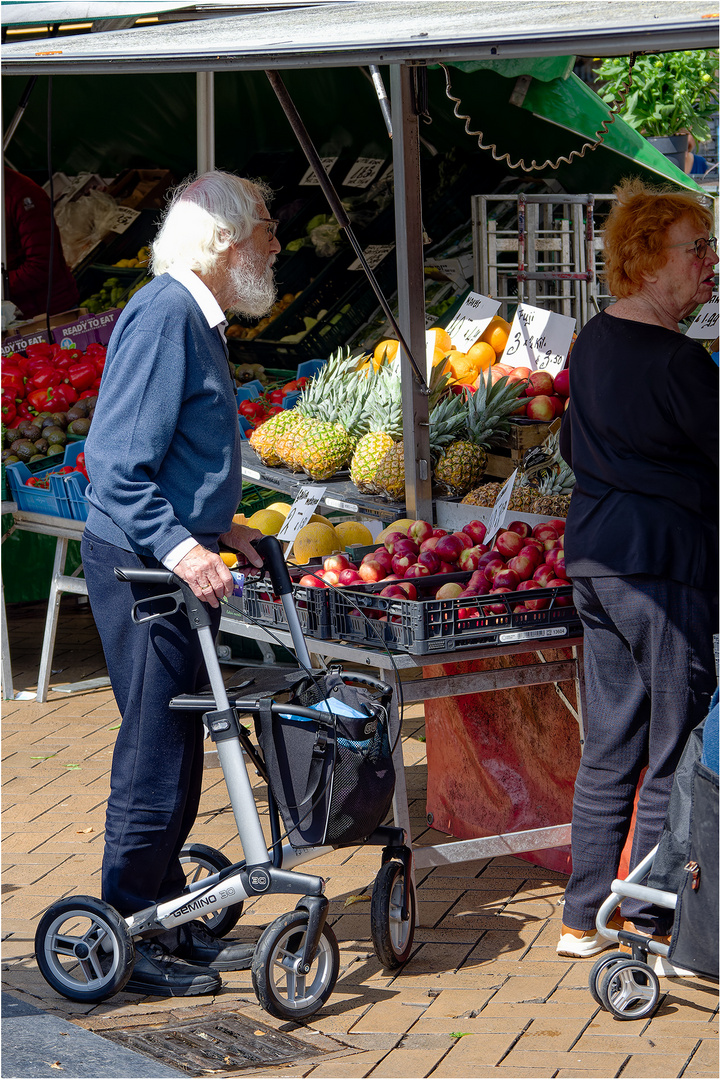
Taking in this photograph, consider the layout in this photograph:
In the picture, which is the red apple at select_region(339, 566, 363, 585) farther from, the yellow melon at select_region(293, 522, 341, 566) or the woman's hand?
the woman's hand

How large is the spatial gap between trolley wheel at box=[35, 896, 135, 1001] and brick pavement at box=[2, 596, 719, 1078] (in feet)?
0.20

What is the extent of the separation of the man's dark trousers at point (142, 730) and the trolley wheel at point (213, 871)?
1.19 feet

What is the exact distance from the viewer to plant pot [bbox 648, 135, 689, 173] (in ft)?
34.4

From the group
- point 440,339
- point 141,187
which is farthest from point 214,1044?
point 141,187

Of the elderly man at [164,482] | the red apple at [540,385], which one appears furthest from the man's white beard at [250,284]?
the red apple at [540,385]

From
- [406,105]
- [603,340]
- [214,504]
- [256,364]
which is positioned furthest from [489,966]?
[256,364]

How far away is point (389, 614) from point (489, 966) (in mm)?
997

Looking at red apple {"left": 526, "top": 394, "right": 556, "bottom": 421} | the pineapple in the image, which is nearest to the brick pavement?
the pineapple

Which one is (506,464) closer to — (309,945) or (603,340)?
(603,340)

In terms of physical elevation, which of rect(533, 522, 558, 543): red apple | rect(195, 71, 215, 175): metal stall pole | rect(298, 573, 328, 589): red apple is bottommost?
rect(298, 573, 328, 589): red apple

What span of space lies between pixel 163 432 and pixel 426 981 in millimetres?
1607

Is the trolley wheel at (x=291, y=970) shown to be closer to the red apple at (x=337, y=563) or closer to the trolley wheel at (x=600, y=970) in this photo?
the trolley wheel at (x=600, y=970)

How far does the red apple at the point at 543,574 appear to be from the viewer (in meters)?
3.72

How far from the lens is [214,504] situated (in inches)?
126
